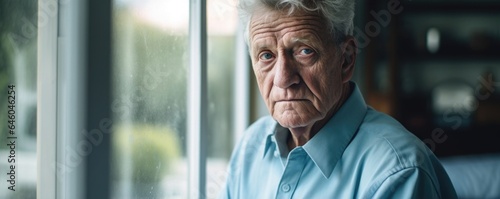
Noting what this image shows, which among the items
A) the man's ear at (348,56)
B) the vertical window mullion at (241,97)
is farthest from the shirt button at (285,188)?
the vertical window mullion at (241,97)

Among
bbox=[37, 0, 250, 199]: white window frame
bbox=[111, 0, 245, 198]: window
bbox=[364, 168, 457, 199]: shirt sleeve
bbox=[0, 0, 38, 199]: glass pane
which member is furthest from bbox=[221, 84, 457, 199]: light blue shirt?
bbox=[0, 0, 38, 199]: glass pane

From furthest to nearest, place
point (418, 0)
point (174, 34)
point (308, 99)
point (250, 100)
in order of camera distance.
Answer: point (418, 0) < point (250, 100) < point (174, 34) < point (308, 99)

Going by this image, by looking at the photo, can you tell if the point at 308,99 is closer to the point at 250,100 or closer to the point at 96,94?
the point at 96,94

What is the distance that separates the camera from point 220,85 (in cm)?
240

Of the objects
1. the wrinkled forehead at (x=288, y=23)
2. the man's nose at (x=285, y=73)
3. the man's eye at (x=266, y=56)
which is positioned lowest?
the man's nose at (x=285, y=73)

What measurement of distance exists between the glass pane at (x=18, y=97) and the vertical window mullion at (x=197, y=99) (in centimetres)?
78

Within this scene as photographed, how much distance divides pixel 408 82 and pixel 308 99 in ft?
8.85

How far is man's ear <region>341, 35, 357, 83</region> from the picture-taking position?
1068mm

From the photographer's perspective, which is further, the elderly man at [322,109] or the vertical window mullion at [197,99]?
the vertical window mullion at [197,99]

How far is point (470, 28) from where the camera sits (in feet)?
12.0

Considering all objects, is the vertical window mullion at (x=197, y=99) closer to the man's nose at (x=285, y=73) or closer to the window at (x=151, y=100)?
the window at (x=151, y=100)

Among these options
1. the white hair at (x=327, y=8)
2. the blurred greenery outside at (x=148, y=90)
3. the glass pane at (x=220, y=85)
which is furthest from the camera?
the glass pane at (x=220, y=85)

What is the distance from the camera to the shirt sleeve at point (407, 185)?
2.93ft

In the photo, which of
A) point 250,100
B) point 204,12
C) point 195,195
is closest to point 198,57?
point 204,12
